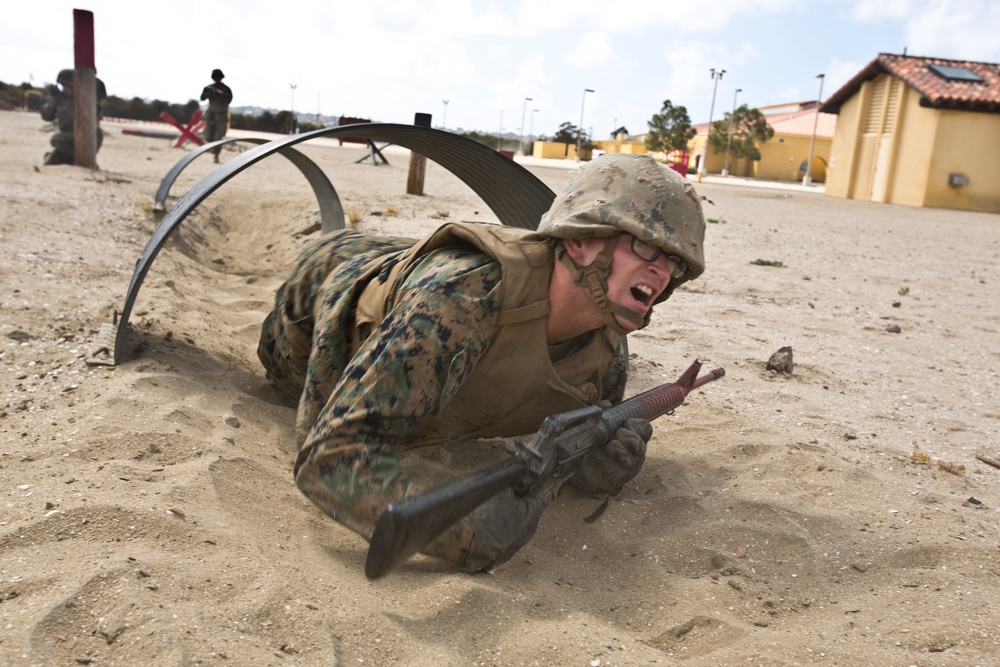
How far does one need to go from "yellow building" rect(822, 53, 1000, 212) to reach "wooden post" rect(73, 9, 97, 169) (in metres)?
19.8

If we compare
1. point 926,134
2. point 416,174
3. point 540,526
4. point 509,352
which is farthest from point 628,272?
point 926,134

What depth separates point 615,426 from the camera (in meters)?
2.66

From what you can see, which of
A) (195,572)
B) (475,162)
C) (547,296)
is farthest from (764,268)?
(195,572)

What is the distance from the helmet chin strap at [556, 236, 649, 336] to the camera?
7.79 feet

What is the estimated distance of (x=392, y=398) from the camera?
2189 mm

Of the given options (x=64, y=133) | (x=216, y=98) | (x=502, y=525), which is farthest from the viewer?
(x=216, y=98)

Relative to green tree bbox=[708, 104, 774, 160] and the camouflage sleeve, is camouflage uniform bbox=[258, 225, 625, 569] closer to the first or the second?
the camouflage sleeve

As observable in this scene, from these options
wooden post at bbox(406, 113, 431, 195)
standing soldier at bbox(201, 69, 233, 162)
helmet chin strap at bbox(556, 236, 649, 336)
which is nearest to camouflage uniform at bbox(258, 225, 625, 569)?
helmet chin strap at bbox(556, 236, 649, 336)

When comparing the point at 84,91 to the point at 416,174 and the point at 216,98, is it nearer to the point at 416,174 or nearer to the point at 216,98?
the point at 216,98

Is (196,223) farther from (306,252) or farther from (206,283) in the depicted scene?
(306,252)

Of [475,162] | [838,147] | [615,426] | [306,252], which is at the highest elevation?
[838,147]

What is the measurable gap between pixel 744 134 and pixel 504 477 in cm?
4582

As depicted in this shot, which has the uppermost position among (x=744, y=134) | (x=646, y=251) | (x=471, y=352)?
(x=744, y=134)

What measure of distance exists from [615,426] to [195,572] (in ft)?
4.32
